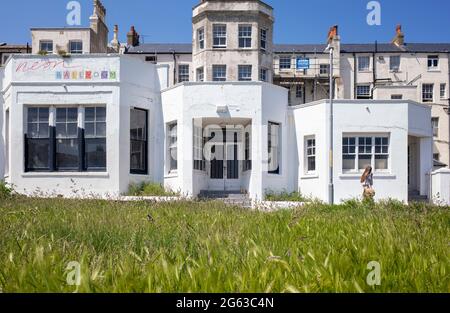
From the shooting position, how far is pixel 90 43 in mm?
36344

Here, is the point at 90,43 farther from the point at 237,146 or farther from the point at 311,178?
the point at 311,178

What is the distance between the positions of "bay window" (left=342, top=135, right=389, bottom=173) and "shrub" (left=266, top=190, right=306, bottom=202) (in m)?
2.39

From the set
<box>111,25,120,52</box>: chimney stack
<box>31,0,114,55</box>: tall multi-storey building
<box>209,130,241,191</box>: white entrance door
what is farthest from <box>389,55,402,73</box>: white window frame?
<box>209,130,241,191</box>: white entrance door

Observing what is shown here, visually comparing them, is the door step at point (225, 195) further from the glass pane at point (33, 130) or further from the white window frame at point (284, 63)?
the white window frame at point (284, 63)

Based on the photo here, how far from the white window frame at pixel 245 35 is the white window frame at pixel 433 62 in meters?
20.2

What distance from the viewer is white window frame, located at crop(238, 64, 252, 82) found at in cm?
3512

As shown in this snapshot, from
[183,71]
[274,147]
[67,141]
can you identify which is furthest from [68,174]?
[183,71]

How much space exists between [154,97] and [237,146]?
4.23 metres

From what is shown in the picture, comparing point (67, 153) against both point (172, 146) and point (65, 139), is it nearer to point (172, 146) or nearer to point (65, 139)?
point (65, 139)

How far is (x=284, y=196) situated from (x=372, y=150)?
436cm

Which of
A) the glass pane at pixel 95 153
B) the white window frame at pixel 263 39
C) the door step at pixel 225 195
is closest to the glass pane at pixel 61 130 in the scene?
the glass pane at pixel 95 153

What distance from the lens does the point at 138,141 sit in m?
20.3

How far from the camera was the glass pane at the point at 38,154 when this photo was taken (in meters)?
19.5
